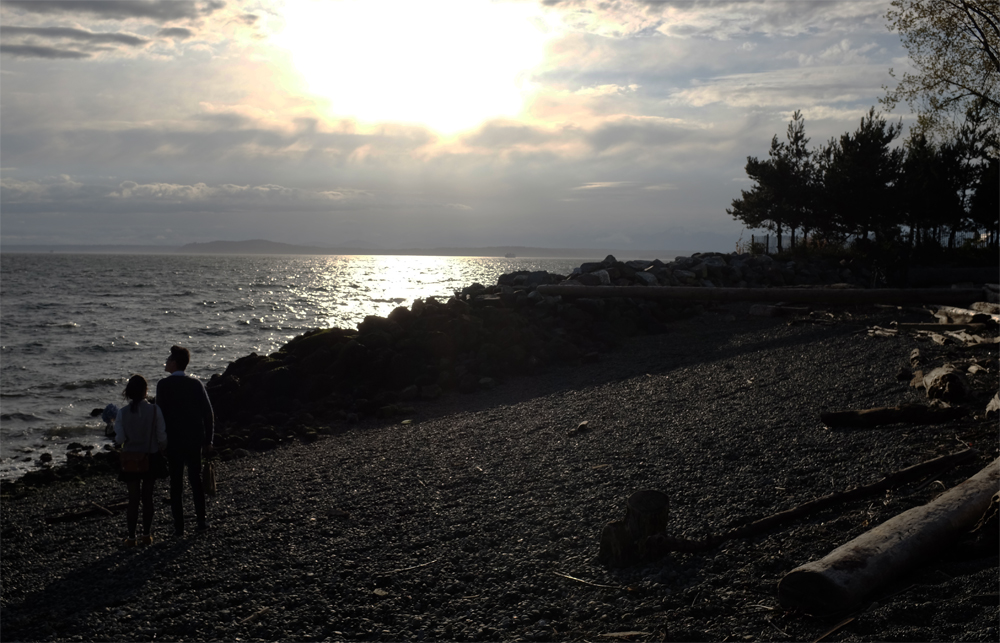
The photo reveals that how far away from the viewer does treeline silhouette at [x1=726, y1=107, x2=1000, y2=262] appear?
34.7 metres

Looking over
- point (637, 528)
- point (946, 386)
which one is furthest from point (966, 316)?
point (637, 528)

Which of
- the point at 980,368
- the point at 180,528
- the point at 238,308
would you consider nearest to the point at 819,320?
the point at 980,368

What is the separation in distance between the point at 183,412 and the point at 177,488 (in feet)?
2.83

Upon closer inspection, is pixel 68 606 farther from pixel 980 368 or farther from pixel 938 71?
pixel 938 71

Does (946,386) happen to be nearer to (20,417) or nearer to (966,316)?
(966,316)

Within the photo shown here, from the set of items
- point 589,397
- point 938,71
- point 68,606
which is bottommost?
point 68,606

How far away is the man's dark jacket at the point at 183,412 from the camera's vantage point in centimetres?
734

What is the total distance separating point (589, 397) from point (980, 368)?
5719 millimetres

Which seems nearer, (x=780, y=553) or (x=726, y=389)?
(x=780, y=553)

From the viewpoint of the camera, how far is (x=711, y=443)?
7.80m

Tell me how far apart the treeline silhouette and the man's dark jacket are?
100ft

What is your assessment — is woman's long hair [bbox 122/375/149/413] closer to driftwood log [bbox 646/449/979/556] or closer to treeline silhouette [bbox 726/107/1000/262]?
driftwood log [bbox 646/449/979/556]

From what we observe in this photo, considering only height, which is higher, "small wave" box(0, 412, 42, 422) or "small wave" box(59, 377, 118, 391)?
"small wave" box(59, 377, 118, 391)

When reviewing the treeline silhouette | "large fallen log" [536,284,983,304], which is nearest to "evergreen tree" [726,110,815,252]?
the treeline silhouette
